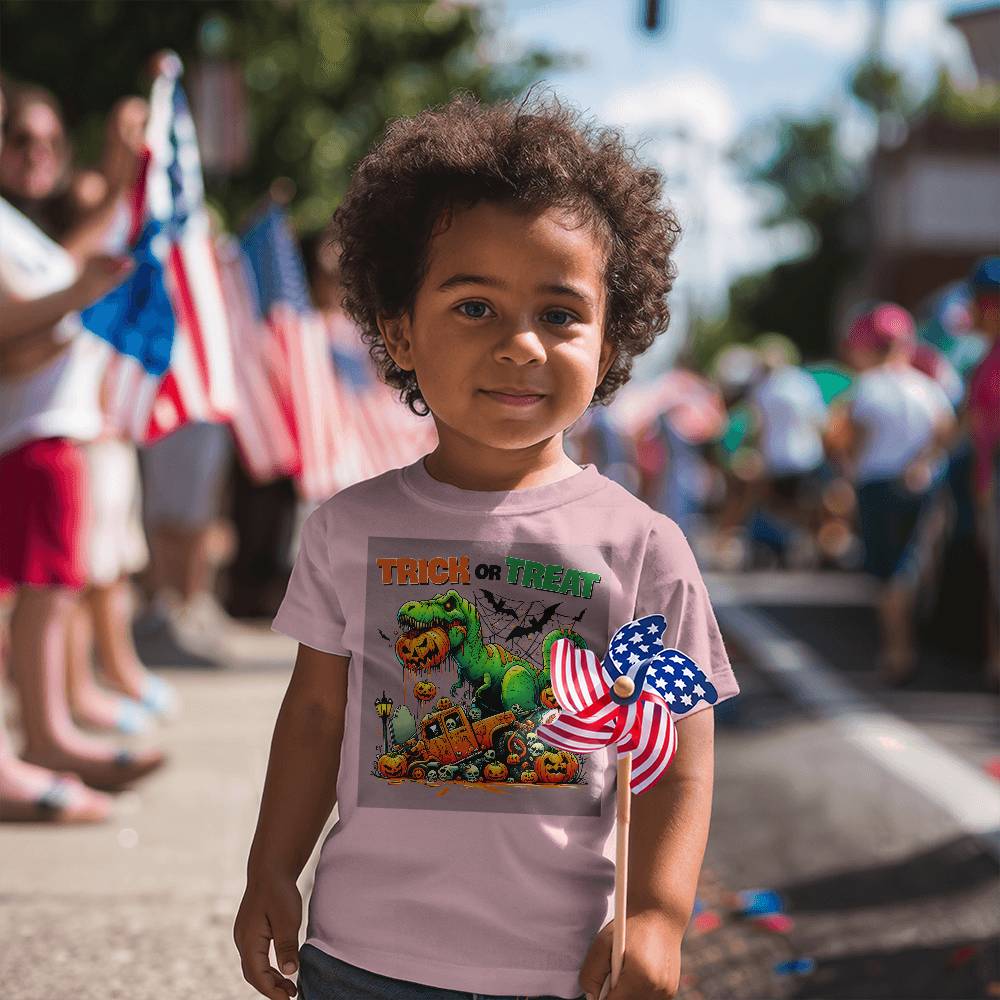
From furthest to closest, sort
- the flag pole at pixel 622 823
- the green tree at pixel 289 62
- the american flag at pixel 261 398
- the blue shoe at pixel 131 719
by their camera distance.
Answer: the green tree at pixel 289 62 < the american flag at pixel 261 398 < the blue shoe at pixel 131 719 < the flag pole at pixel 622 823

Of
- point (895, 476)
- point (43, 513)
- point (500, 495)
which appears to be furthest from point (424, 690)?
point (895, 476)

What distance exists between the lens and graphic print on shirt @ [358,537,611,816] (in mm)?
1958

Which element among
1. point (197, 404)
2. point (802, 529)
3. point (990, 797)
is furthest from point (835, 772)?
point (802, 529)

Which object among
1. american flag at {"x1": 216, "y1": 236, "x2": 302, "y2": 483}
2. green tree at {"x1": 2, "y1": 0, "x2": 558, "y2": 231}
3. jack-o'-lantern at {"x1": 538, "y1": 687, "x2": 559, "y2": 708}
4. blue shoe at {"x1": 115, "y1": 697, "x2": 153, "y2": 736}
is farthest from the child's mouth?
green tree at {"x1": 2, "y1": 0, "x2": 558, "y2": 231}

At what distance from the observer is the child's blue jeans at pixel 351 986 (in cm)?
192

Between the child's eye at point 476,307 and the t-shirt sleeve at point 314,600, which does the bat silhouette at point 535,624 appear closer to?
the t-shirt sleeve at point 314,600

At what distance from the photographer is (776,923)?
419 centimetres

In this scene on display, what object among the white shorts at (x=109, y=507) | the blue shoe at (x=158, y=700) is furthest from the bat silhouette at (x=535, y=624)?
the blue shoe at (x=158, y=700)

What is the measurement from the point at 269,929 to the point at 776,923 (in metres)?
2.43

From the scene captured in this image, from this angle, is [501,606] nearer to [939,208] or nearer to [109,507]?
[109,507]

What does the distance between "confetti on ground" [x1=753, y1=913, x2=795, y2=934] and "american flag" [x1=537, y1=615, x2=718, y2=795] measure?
2.51 meters

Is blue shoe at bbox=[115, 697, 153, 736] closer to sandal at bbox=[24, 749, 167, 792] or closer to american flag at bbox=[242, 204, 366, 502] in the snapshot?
sandal at bbox=[24, 749, 167, 792]

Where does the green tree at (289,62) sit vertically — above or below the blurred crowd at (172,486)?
above

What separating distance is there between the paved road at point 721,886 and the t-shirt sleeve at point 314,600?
1.40m
